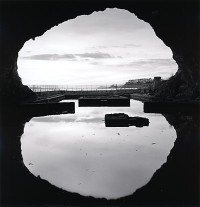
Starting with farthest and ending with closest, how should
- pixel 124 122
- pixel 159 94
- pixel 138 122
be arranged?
pixel 159 94 → pixel 138 122 → pixel 124 122

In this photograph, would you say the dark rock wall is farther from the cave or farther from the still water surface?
the still water surface

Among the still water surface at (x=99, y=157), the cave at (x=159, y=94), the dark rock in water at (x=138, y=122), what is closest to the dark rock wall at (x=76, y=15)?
the cave at (x=159, y=94)

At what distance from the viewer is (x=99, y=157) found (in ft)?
28.5

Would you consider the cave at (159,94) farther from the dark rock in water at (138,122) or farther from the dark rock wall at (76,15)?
the dark rock in water at (138,122)

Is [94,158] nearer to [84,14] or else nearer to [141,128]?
[141,128]

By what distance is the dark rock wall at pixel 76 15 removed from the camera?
61.3ft

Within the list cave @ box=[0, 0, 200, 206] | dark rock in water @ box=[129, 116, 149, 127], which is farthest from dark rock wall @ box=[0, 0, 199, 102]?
dark rock in water @ box=[129, 116, 149, 127]

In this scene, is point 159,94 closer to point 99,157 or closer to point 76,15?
point 76,15

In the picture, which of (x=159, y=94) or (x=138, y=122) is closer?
(x=138, y=122)

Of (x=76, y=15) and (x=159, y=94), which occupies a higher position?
(x=76, y=15)

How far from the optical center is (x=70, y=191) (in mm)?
6289

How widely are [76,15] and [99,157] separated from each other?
1518cm

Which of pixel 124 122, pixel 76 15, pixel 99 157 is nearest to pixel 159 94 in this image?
pixel 76 15

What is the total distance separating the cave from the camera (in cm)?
606
